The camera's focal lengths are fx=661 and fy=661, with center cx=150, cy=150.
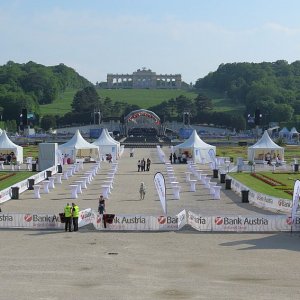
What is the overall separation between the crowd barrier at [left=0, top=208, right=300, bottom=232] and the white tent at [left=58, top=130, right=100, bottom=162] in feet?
115

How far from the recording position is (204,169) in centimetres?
5131

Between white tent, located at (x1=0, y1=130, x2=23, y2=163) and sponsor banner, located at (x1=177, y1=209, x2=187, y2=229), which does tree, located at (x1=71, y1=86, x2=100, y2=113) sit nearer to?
white tent, located at (x1=0, y1=130, x2=23, y2=163)

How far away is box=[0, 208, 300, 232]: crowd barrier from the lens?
22.7 meters

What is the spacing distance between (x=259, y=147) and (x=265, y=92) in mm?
104718

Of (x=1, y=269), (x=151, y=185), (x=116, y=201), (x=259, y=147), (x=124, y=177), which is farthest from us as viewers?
(x=259, y=147)

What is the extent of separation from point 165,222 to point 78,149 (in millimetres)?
37356

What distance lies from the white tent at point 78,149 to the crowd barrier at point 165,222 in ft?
115

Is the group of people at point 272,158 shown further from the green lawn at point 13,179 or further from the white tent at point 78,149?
the green lawn at point 13,179

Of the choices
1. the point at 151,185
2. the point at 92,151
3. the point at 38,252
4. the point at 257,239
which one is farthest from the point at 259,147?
the point at 38,252

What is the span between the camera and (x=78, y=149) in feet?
195

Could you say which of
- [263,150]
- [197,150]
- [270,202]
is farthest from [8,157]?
[270,202]

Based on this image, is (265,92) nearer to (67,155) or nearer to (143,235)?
(67,155)

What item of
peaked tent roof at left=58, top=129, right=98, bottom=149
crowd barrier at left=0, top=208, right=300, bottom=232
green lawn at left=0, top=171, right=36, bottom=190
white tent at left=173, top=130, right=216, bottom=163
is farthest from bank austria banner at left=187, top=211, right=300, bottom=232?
peaked tent roof at left=58, top=129, right=98, bottom=149

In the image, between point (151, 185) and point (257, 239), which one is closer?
point (257, 239)
